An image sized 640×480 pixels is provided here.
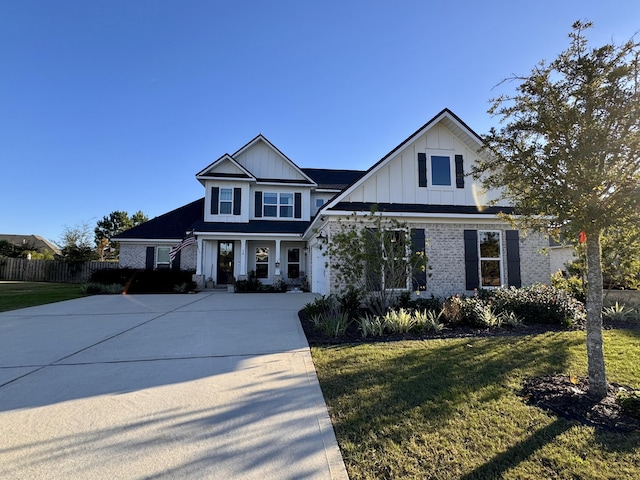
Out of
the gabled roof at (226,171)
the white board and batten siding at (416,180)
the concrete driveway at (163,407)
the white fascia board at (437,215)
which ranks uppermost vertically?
the gabled roof at (226,171)

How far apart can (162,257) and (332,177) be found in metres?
12.4

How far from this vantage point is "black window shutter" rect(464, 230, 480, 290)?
11.2 meters

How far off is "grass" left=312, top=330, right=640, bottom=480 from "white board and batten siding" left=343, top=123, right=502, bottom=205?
7104 mm

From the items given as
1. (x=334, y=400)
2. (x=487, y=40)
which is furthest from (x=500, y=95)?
(x=487, y=40)

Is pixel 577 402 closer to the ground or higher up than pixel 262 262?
closer to the ground

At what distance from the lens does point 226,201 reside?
59.5ft

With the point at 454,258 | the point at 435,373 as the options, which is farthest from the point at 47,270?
the point at 435,373

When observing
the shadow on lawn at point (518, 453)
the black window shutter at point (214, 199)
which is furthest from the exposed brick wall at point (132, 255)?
the shadow on lawn at point (518, 453)

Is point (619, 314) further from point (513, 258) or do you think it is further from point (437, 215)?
point (437, 215)

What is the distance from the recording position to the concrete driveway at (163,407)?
8.20 feet

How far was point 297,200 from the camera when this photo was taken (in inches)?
763

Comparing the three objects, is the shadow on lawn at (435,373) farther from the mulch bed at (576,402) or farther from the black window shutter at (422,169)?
the black window shutter at (422,169)

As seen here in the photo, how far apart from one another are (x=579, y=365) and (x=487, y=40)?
8118mm

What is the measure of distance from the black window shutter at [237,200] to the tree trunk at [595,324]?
1653 centimetres
